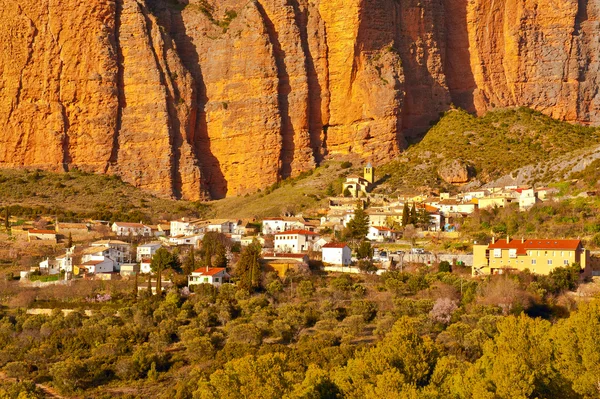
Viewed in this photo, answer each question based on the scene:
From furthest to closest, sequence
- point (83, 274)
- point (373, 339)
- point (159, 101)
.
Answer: point (159, 101), point (83, 274), point (373, 339)

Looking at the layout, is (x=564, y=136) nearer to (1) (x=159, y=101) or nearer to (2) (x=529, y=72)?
(2) (x=529, y=72)

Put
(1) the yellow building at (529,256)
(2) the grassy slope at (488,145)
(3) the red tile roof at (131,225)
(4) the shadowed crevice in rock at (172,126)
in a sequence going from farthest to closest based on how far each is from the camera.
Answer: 1. (4) the shadowed crevice in rock at (172,126)
2. (2) the grassy slope at (488,145)
3. (3) the red tile roof at (131,225)
4. (1) the yellow building at (529,256)

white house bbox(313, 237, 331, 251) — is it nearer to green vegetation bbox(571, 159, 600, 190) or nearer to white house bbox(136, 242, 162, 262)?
white house bbox(136, 242, 162, 262)

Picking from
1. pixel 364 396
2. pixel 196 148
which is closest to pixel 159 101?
pixel 196 148

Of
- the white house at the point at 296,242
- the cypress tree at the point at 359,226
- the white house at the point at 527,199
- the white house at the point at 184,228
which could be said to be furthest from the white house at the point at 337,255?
the white house at the point at 184,228

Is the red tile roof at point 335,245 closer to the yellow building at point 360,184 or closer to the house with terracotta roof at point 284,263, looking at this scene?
the house with terracotta roof at point 284,263

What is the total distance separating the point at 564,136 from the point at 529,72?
1031 centimetres

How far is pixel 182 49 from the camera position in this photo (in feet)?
314

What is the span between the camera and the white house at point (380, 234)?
68.1 m

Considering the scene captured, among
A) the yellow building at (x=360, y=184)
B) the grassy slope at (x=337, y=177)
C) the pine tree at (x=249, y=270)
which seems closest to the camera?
the pine tree at (x=249, y=270)

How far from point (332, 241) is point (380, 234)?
376cm

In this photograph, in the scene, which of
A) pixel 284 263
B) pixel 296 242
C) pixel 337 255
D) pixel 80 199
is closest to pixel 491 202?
pixel 296 242

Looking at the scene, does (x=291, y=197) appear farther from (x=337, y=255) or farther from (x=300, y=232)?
(x=337, y=255)

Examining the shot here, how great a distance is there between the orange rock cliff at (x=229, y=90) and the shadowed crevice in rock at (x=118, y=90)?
0.11 metres
